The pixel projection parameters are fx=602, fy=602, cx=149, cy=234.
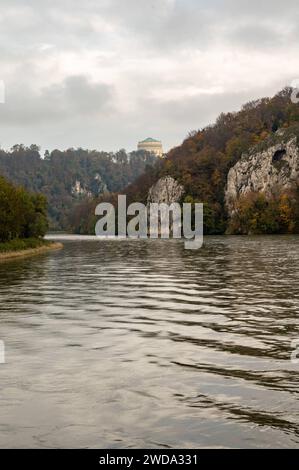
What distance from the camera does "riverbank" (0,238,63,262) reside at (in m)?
72.8

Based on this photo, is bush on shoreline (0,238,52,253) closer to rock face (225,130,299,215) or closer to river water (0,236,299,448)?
river water (0,236,299,448)

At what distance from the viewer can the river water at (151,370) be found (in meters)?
10.0

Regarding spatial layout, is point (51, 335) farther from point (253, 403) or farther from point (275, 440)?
point (275, 440)

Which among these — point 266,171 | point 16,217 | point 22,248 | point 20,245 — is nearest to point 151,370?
point 20,245

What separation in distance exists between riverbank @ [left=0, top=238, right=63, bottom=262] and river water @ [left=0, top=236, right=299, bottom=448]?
44.3 m

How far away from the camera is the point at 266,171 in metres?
186

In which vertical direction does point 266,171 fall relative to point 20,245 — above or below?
above

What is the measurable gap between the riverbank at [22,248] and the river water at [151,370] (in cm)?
4429

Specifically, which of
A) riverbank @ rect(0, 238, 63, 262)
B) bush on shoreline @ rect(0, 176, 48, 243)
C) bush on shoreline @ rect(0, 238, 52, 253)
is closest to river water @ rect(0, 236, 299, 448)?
riverbank @ rect(0, 238, 63, 262)

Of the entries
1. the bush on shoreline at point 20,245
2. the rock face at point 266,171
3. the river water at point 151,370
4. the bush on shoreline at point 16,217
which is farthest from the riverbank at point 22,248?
the rock face at point 266,171

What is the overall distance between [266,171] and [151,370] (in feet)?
580

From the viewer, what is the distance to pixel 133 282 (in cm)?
3719

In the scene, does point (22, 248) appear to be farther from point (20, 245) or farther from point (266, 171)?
point (266, 171)
